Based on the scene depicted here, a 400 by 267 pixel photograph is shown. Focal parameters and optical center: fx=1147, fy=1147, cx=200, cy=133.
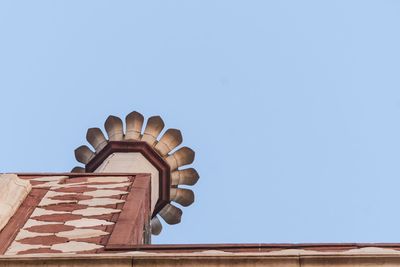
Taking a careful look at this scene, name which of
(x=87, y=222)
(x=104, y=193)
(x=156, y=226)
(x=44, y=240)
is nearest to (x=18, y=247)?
(x=44, y=240)

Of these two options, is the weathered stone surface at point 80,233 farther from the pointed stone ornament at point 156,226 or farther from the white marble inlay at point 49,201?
the pointed stone ornament at point 156,226

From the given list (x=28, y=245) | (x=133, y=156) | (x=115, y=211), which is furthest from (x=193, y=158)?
(x=28, y=245)

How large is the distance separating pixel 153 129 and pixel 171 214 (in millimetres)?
1169

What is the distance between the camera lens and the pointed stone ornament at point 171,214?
15.4m

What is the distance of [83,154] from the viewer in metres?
15.6

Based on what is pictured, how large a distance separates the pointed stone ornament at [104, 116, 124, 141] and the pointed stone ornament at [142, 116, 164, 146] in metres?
0.33

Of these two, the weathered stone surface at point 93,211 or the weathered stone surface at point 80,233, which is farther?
the weathered stone surface at point 93,211

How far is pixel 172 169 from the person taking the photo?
15.4 meters

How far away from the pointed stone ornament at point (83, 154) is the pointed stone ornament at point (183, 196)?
3.97 ft

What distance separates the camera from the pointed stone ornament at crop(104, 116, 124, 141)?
15312 millimetres

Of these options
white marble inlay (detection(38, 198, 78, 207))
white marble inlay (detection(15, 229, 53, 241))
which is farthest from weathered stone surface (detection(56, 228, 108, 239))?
white marble inlay (detection(38, 198, 78, 207))

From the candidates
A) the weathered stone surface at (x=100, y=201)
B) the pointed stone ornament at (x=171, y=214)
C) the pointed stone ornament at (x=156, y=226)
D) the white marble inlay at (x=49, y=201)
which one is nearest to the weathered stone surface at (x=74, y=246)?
the white marble inlay at (x=49, y=201)

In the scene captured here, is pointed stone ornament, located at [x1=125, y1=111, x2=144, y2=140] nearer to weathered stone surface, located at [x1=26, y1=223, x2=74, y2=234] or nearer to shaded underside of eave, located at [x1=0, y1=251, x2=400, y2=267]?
weathered stone surface, located at [x1=26, y1=223, x2=74, y2=234]

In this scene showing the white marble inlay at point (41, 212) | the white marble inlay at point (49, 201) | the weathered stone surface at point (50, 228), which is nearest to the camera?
the weathered stone surface at point (50, 228)
